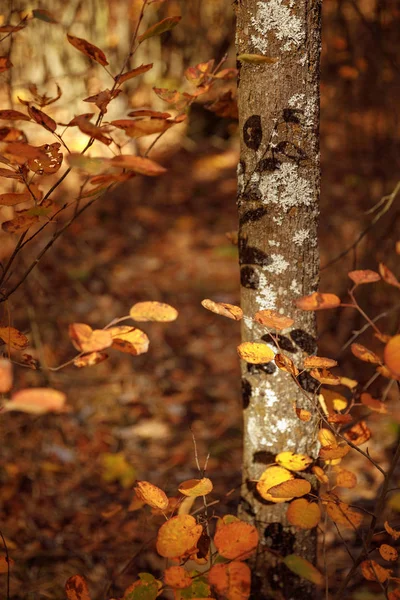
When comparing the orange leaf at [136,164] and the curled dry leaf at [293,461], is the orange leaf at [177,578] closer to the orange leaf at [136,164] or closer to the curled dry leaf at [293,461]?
the curled dry leaf at [293,461]

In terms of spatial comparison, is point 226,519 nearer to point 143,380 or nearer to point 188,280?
point 143,380

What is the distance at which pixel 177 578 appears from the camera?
129 cm

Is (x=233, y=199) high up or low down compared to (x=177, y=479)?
up

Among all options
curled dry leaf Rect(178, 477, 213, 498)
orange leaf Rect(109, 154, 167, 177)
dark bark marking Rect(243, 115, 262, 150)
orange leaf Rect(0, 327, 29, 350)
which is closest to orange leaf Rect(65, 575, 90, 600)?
curled dry leaf Rect(178, 477, 213, 498)

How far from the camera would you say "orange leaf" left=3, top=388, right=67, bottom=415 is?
3.23 feet

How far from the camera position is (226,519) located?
1.38m

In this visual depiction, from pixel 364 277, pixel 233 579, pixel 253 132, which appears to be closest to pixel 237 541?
pixel 233 579

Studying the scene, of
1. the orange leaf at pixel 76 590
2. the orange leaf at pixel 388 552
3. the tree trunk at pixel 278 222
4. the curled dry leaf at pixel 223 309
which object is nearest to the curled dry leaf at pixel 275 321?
the curled dry leaf at pixel 223 309

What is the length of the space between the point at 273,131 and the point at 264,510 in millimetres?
1059

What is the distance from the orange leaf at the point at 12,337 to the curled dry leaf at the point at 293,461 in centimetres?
75

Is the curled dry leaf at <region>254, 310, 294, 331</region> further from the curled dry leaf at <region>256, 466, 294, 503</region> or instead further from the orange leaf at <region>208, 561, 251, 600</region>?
the orange leaf at <region>208, 561, 251, 600</region>

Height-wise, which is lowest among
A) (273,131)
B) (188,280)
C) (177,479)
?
(177,479)

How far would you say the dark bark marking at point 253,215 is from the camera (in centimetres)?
138

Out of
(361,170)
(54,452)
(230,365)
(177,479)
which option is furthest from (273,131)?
(361,170)
